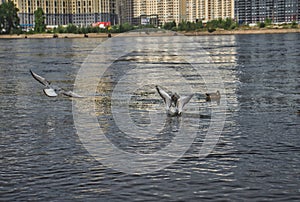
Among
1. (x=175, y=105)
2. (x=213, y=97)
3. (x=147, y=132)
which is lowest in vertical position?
(x=147, y=132)

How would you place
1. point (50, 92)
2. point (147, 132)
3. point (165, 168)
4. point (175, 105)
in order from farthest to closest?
point (50, 92), point (175, 105), point (147, 132), point (165, 168)

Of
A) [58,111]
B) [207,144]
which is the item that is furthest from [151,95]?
[207,144]

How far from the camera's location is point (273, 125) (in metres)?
23.2

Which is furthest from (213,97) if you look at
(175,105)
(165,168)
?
(165,168)

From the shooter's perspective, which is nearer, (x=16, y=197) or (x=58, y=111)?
(x=16, y=197)

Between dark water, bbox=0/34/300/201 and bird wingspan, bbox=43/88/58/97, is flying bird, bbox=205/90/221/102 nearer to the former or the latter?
dark water, bbox=0/34/300/201

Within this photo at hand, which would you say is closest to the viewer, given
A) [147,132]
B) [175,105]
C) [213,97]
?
[147,132]

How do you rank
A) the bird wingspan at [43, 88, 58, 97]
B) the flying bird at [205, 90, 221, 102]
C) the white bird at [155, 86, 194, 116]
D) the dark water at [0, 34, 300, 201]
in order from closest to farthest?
1. the dark water at [0, 34, 300, 201]
2. the white bird at [155, 86, 194, 116]
3. the flying bird at [205, 90, 221, 102]
4. the bird wingspan at [43, 88, 58, 97]

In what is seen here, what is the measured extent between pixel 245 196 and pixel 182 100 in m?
11.2

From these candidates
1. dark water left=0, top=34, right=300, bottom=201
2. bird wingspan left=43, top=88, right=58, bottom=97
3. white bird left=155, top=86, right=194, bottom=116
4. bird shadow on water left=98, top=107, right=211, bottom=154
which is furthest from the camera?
bird wingspan left=43, top=88, right=58, bottom=97

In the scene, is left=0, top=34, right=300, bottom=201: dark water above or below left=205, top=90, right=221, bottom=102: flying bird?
below

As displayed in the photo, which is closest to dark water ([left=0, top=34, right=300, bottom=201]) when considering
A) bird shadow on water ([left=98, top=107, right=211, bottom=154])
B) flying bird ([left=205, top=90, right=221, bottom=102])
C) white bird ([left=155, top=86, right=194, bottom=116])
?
bird shadow on water ([left=98, top=107, right=211, bottom=154])

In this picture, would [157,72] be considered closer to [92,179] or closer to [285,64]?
[285,64]

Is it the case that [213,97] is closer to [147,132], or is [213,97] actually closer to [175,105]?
[175,105]
